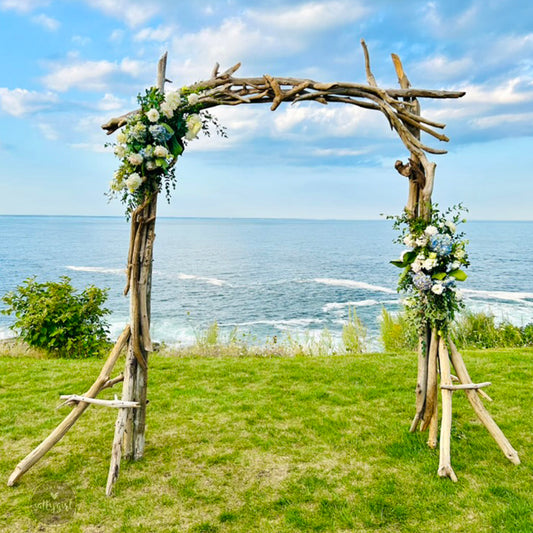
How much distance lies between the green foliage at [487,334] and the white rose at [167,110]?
8.16 meters

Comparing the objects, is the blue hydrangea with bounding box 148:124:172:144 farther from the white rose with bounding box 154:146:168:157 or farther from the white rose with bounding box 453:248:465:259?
the white rose with bounding box 453:248:465:259

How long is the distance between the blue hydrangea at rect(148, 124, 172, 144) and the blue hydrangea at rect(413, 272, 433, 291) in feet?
8.13

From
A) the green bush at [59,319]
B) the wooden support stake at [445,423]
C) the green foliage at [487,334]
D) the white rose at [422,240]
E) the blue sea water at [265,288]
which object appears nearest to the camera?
the wooden support stake at [445,423]

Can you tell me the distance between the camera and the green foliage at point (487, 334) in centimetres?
1012

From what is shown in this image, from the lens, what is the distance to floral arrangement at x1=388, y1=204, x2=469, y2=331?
13.0 ft

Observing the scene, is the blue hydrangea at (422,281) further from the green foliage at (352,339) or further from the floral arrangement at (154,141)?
the green foliage at (352,339)

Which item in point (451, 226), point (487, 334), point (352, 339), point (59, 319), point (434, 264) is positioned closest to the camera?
point (434, 264)

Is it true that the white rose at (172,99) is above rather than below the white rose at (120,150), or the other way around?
above

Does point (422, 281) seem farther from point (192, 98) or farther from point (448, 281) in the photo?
point (192, 98)

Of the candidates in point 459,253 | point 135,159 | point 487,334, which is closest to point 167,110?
point 135,159

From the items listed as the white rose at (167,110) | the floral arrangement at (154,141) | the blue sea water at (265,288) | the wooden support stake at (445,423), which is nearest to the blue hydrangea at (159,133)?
the floral arrangement at (154,141)

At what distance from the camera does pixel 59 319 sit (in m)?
8.05

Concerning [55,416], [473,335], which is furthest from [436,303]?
[473,335]

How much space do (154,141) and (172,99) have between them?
1.22ft
